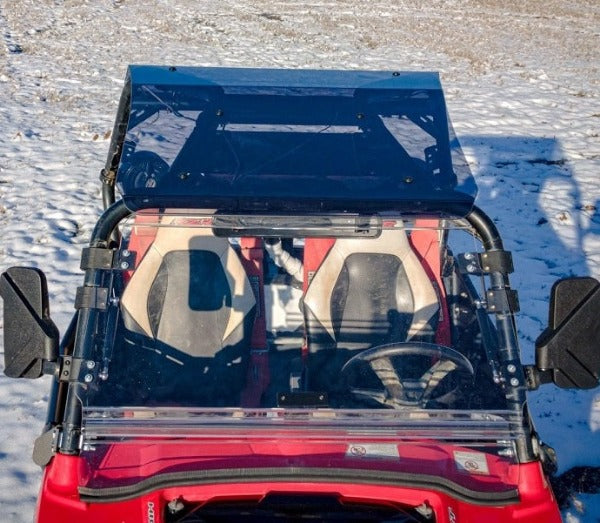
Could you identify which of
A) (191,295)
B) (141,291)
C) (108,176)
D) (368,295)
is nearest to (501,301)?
(368,295)

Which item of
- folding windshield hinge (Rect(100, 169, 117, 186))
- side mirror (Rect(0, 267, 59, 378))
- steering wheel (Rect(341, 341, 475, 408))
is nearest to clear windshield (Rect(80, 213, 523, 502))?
steering wheel (Rect(341, 341, 475, 408))

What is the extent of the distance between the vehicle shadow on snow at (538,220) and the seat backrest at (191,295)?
1948 millimetres

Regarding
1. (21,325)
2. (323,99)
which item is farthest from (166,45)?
(21,325)

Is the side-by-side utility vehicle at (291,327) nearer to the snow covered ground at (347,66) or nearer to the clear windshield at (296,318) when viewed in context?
the clear windshield at (296,318)

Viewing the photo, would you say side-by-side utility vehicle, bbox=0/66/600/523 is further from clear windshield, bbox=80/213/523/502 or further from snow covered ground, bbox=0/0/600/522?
snow covered ground, bbox=0/0/600/522

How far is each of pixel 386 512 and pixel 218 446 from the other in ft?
1.93

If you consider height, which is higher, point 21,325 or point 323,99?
point 323,99

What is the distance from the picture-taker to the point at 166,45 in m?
12.9

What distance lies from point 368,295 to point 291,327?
16.7 inches

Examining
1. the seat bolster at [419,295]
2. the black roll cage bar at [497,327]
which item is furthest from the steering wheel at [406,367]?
the seat bolster at [419,295]

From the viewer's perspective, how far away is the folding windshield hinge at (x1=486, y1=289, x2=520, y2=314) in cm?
261

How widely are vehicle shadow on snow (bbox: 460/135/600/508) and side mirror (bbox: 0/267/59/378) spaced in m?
2.66

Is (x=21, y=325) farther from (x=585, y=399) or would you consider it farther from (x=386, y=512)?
(x=585, y=399)

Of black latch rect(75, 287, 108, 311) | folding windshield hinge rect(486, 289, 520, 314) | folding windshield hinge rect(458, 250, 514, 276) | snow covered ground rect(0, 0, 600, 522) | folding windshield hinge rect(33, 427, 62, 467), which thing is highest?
folding windshield hinge rect(458, 250, 514, 276)
